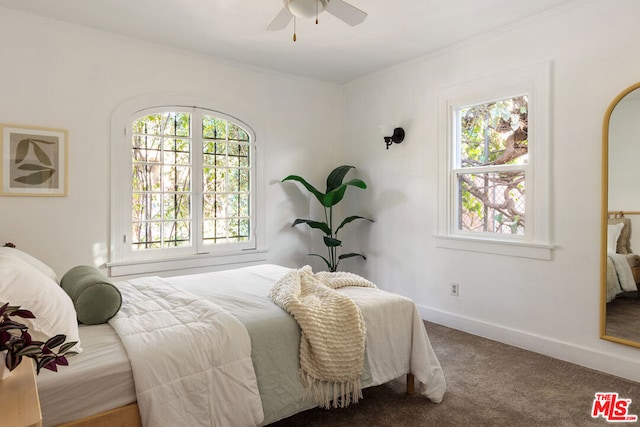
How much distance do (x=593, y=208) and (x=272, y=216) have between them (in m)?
2.87

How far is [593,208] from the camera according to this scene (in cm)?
275

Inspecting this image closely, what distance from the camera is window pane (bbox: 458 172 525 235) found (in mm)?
3254

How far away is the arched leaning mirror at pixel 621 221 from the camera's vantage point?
2557 millimetres

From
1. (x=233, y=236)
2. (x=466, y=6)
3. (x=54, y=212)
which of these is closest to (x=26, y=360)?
(x=54, y=212)

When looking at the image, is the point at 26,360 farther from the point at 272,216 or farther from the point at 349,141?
the point at 349,141

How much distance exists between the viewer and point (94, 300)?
6.09ft

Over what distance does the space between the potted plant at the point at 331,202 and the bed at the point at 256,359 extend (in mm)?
1452

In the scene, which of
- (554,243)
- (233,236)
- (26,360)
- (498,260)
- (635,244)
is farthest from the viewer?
(233,236)

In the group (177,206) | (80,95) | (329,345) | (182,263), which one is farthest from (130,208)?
(329,345)

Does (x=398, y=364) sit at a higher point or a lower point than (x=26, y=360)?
lower

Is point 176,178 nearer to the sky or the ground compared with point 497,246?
nearer to the sky

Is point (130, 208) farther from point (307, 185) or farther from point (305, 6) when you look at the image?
point (305, 6)

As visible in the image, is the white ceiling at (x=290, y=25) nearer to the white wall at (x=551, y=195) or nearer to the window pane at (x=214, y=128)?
the white wall at (x=551, y=195)

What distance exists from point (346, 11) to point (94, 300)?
2049 millimetres
